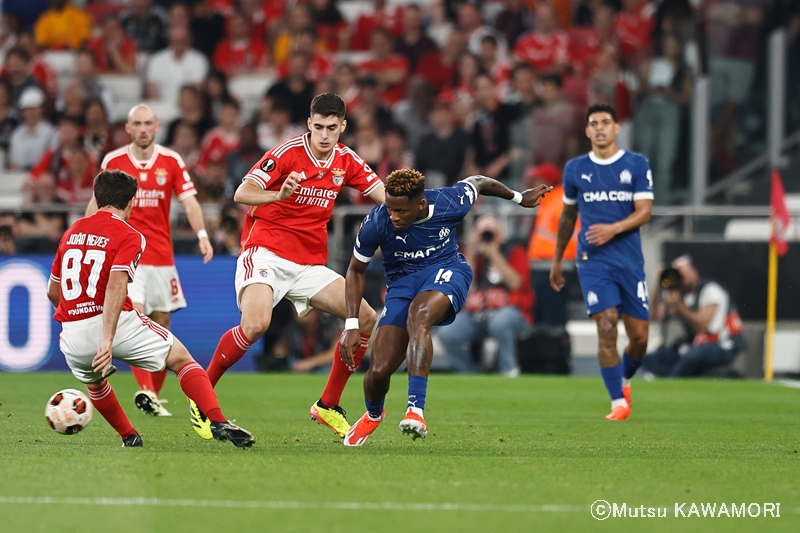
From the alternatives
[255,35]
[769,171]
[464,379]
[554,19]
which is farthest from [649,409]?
[255,35]

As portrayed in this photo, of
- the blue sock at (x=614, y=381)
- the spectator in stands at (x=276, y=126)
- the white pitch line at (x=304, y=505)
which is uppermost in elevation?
the spectator in stands at (x=276, y=126)

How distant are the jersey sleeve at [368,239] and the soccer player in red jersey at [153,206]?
2959 mm

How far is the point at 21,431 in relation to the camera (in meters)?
8.45

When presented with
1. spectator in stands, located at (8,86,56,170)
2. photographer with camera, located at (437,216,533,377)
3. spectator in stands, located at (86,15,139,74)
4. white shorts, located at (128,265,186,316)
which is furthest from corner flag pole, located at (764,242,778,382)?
spectator in stands, located at (86,15,139,74)

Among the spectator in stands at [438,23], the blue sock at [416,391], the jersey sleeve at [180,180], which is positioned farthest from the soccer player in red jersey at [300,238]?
the spectator in stands at [438,23]

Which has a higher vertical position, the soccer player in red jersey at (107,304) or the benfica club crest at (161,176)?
the benfica club crest at (161,176)

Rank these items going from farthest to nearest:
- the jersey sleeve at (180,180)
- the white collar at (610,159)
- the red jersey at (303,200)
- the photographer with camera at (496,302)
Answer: the photographer with camera at (496,302) < the jersey sleeve at (180,180) < the white collar at (610,159) < the red jersey at (303,200)

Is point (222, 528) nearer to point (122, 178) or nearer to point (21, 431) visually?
point (122, 178)

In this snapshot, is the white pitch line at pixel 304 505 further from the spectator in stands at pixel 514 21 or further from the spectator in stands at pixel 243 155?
the spectator in stands at pixel 514 21

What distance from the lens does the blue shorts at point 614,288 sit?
1009 cm

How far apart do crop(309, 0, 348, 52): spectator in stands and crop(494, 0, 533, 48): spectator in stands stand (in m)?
2.76

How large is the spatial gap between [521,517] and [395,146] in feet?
40.3

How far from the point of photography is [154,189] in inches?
414

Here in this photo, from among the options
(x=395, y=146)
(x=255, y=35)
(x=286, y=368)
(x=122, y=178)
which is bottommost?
(x=286, y=368)
